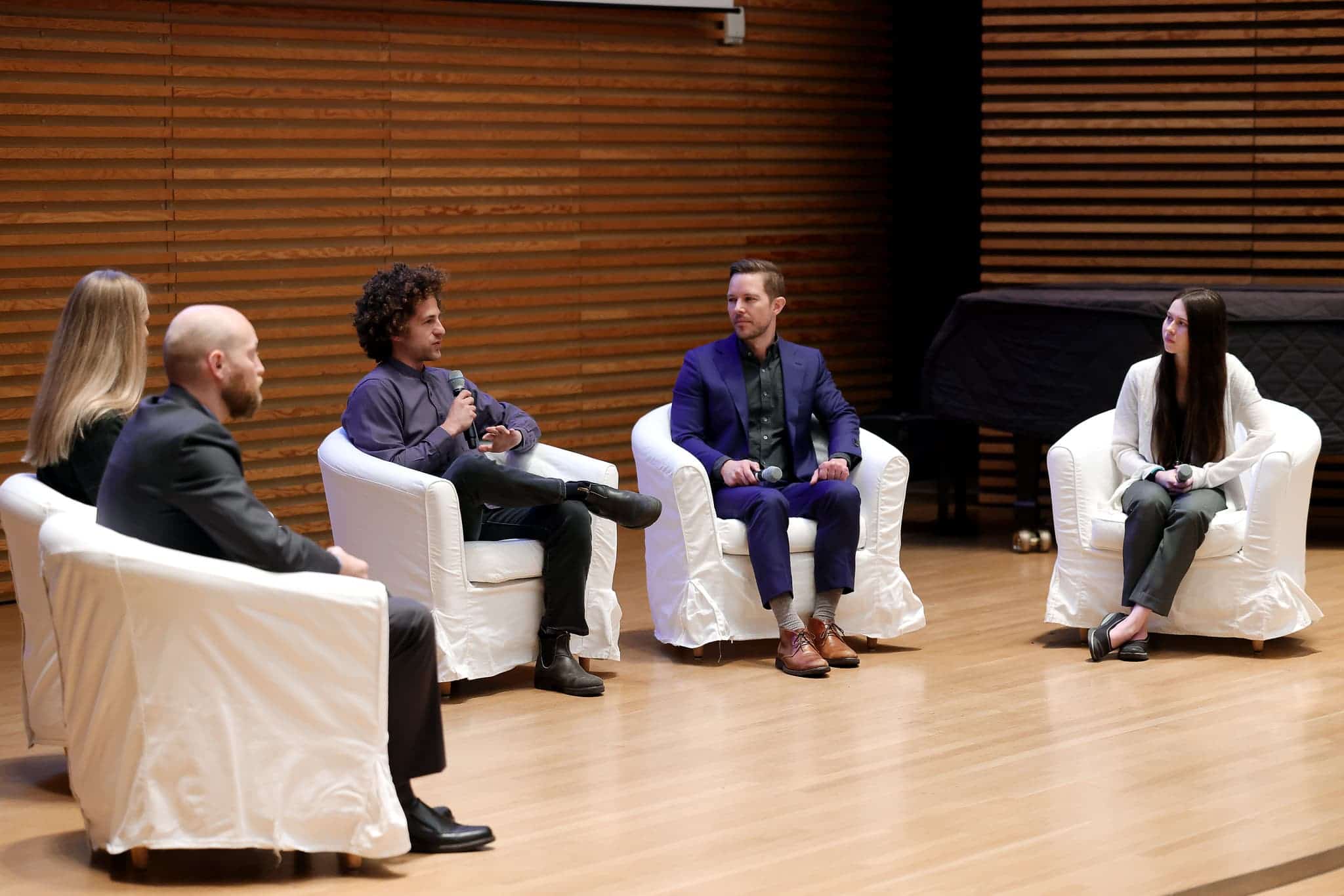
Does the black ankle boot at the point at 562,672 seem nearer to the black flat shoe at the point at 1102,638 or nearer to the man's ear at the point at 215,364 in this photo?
the black flat shoe at the point at 1102,638

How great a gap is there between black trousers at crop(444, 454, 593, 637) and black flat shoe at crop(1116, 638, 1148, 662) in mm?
1755

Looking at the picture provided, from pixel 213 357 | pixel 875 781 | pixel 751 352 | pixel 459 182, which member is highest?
pixel 459 182

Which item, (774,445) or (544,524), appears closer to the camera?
(544,524)

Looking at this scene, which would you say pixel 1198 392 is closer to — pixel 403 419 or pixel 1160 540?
pixel 1160 540

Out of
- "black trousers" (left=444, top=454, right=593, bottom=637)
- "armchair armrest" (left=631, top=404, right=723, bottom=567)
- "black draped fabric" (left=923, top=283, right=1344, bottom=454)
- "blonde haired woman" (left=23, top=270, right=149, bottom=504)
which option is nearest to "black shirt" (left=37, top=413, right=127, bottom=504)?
"blonde haired woman" (left=23, top=270, right=149, bottom=504)

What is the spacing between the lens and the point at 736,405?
5.86 meters

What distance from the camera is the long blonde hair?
4207 millimetres

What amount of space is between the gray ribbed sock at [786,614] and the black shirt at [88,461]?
2.18 m

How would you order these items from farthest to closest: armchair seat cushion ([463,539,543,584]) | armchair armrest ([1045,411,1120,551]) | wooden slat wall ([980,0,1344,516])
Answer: wooden slat wall ([980,0,1344,516]) → armchair armrest ([1045,411,1120,551]) → armchair seat cushion ([463,539,543,584])

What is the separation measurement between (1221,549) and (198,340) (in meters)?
3.49

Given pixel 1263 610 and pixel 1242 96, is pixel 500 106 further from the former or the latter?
pixel 1263 610

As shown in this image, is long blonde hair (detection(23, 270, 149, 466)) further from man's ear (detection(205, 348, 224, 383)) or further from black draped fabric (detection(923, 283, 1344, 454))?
black draped fabric (detection(923, 283, 1344, 454))

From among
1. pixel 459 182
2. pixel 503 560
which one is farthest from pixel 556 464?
pixel 459 182

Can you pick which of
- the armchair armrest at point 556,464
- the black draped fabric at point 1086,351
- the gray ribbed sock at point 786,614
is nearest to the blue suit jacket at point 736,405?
the armchair armrest at point 556,464
